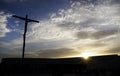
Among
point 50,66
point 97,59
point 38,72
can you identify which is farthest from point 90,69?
point 50,66

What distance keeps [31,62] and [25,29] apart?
14.2 metres

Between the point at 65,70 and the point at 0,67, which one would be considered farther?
the point at 0,67

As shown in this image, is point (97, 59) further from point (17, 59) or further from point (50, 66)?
point (50, 66)

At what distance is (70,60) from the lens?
141ft

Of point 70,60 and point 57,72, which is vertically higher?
point 70,60

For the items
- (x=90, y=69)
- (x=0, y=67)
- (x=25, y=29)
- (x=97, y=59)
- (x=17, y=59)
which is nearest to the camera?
(x=0, y=67)

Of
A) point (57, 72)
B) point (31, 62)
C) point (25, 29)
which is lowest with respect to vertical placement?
point (57, 72)

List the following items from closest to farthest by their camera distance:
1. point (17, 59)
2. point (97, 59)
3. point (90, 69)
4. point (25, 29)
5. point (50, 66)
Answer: point (50, 66), point (25, 29), point (90, 69), point (97, 59), point (17, 59)

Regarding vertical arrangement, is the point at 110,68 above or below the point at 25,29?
below

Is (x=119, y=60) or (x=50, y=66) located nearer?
(x=50, y=66)

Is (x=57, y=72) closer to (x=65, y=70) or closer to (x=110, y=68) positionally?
(x=65, y=70)

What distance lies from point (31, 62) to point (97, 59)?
45.5ft

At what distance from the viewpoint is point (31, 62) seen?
141 ft

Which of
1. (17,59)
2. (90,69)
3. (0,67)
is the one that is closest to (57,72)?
(0,67)
